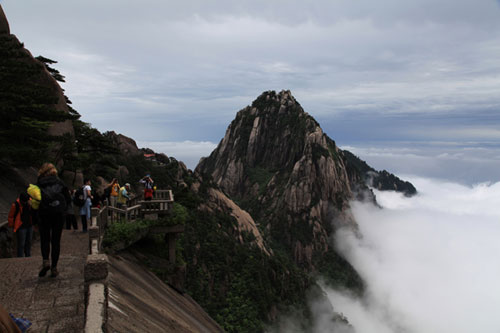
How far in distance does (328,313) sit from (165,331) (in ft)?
247

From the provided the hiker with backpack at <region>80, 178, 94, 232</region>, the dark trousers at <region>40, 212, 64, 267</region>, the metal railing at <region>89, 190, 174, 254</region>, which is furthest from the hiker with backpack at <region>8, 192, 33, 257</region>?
the hiker with backpack at <region>80, 178, 94, 232</region>

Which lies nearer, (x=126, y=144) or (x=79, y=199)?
(x=79, y=199)

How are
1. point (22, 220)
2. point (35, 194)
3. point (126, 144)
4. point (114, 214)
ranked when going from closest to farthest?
point (35, 194) → point (22, 220) → point (114, 214) → point (126, 144)

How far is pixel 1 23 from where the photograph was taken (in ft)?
91.6

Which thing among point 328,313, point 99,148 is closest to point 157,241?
point 99,148

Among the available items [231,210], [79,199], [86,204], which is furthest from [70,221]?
[231,210]

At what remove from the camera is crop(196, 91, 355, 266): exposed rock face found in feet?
380

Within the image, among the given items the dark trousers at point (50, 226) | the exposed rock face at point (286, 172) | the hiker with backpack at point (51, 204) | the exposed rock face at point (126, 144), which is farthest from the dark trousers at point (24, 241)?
the exposed rock face at point (286, 172)

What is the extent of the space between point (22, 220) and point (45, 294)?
3862mm

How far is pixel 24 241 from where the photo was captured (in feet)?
37.3

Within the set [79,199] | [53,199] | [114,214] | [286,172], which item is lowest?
[114,214]

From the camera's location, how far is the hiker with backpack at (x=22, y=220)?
35.3ft

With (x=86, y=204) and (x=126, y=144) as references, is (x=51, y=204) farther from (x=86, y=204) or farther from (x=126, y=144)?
(x=126, y=144)

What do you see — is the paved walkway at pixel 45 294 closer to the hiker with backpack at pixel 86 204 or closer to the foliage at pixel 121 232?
the foliage at pixel 121 232
